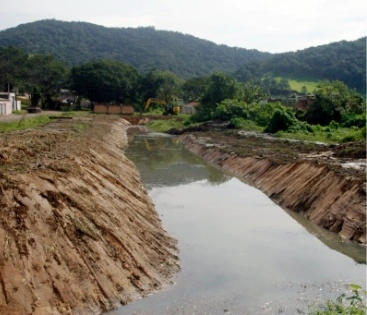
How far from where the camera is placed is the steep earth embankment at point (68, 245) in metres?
10.6

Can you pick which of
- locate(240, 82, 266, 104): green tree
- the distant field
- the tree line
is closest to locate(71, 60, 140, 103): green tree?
the tree line

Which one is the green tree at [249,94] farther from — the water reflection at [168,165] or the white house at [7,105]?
the white house at [7,105]

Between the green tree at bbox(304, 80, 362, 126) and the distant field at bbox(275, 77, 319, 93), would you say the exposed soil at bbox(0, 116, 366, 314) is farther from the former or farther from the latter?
the distant field at bbox(275, 77, 319, 93)

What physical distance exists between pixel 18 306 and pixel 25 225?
235cm

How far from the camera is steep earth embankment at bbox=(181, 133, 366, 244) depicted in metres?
19.0

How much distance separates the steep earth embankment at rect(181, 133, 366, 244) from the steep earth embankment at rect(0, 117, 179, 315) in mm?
6895

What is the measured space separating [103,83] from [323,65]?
233ft

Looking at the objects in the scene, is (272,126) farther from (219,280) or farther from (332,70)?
(332,70)

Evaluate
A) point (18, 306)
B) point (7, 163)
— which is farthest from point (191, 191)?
point (18, 306)

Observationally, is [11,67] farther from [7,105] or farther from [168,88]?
[7,105]

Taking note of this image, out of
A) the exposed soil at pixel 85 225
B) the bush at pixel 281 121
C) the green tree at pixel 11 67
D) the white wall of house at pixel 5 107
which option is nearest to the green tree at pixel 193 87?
the green tree at pixel 11 67

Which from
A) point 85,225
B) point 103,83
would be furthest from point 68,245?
point 103,83

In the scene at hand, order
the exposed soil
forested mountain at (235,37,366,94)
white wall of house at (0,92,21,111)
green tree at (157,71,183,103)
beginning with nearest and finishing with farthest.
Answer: the exposed soil < white wall of house at (0,92,21,111) < green tree at (157,71,183,103) < forested mountain at (235,37,366,94)

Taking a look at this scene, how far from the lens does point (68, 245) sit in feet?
39.5
